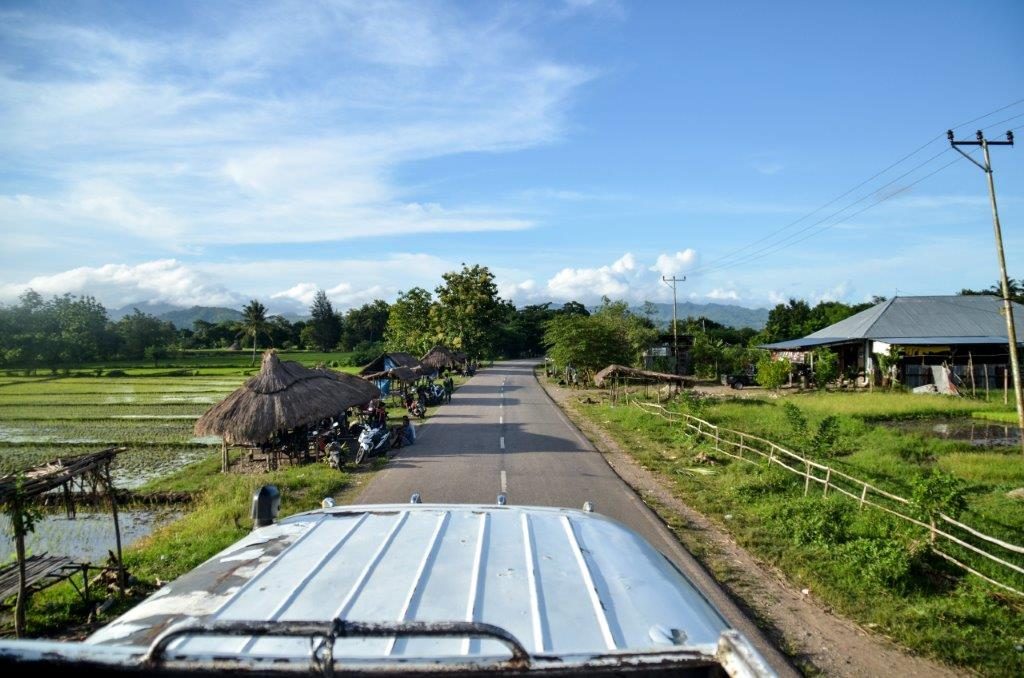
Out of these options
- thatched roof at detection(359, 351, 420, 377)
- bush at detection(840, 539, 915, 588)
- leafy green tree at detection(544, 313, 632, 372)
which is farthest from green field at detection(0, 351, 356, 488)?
leafy green tree at detection(544, 313, 632, 372)

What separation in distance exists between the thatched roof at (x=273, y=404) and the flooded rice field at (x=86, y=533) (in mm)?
2676

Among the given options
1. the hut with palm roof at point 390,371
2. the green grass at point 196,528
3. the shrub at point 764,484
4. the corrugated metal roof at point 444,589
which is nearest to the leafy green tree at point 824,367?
the hut with palm roof at point 390,371

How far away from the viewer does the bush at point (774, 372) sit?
34.3 meters

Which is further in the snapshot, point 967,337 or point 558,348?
point 558,348

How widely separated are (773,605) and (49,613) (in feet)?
29.4

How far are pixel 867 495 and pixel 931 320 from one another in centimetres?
3302

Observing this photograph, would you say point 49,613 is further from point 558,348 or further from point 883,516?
point 558,348

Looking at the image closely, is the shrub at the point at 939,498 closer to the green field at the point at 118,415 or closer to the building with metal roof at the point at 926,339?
the green field at the point at 118,415

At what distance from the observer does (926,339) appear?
113ft

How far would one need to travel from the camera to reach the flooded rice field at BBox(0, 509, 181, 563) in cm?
1109

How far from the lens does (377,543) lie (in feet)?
9.71

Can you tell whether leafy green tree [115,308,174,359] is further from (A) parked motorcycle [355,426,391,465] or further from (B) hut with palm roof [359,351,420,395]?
(A) parked motorcycle [355,426,391,465]

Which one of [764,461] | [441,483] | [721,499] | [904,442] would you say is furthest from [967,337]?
[441,483]

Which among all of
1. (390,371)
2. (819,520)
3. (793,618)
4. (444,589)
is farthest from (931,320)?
(444,589)
